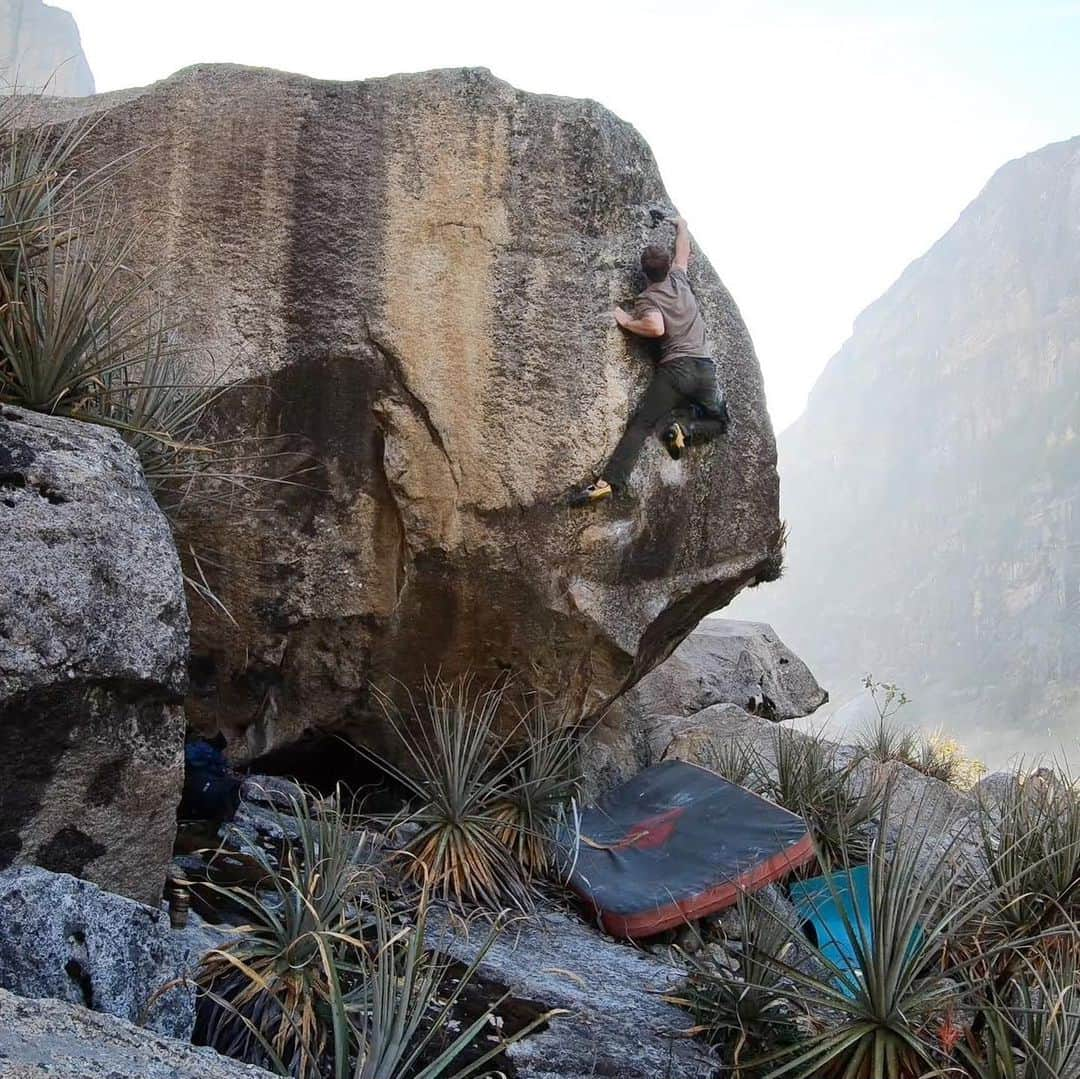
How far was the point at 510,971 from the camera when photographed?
14.2 ft

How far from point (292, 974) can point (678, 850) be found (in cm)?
273

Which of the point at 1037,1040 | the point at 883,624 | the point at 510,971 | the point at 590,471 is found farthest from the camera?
the point at 883,624

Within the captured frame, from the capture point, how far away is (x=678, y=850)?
19.0ft

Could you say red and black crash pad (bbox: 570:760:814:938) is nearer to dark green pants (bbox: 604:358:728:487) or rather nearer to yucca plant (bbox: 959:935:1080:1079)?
yucca plant (bbox: 959:935:1080:1079)

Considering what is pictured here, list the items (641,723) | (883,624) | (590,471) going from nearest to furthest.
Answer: (590,471)
(641,723)
(883,624)

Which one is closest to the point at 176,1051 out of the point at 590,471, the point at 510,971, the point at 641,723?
the point at 510,971

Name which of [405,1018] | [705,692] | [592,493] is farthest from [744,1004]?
[705,692]

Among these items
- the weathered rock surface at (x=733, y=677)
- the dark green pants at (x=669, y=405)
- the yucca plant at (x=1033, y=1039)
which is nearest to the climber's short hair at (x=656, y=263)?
the dark green pants at (x=669, y=405)

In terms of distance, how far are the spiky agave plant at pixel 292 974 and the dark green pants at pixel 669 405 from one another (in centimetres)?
251

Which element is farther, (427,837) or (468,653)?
(468,653)

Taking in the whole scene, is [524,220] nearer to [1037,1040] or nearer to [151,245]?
[151,245]

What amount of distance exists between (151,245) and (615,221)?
2.33 m

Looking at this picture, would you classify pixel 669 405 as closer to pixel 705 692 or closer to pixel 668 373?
pixel 668 373

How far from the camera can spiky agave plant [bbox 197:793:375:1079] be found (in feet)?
10.6
